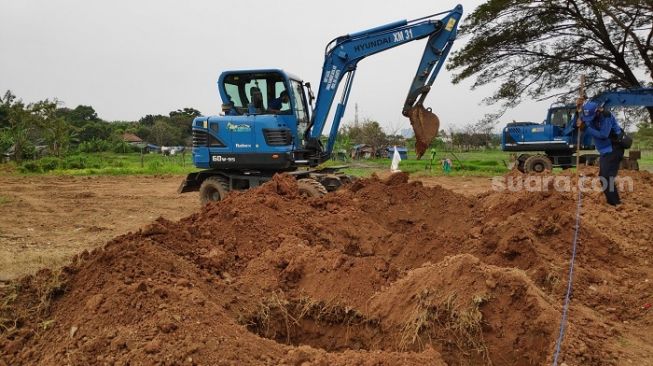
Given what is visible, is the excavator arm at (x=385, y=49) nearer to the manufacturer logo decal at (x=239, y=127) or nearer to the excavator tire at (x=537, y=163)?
the manufacturer logo decal at (x=239, y=127)

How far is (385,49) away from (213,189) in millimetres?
4480

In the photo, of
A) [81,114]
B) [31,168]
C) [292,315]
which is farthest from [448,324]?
[81,114]

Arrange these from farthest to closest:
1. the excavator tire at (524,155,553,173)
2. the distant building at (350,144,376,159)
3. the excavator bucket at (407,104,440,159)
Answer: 1. the distant building at (350,144,376,159)
2. the excavator tire at (524,155,553,173)
3. the excavator bucket at (407,104,440,159)

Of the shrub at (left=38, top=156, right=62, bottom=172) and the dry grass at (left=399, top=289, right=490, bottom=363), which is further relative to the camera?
the shrub at (left=38, top=156, right=62, bottom=172)

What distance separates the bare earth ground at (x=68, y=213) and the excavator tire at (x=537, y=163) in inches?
435

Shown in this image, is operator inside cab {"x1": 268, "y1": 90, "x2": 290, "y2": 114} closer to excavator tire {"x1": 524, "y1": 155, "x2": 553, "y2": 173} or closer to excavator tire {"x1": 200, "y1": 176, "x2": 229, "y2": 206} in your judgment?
excavator tire {"x1": 200, "y1": 176, "x2": 229, "y2": 206}

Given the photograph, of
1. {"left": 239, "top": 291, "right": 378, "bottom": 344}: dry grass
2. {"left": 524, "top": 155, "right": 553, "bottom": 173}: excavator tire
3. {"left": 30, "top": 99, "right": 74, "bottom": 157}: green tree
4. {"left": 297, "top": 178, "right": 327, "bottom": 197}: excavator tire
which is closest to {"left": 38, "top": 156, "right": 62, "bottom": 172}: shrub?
{"left": 30, "top": 99, "right": 74, "bottom": 157}: green tree

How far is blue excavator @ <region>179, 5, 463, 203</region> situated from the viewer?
33.3 ft

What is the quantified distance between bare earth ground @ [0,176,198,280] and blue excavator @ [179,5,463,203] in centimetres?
193

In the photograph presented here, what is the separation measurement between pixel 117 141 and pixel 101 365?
47027mm

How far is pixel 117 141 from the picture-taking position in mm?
47125

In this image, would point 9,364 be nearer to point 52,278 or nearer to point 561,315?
point 52,278

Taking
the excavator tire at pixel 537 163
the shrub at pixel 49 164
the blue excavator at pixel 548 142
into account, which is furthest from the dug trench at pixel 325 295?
the shrub at pixel 49 164

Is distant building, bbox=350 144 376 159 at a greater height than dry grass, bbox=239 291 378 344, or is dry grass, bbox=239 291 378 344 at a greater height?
distant building, bbox=350 144 376 159
